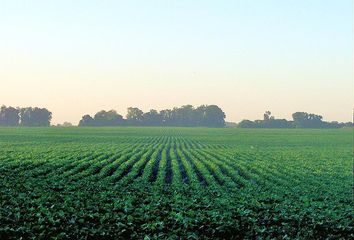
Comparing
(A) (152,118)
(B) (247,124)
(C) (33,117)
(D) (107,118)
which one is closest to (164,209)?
(B) (247,124)

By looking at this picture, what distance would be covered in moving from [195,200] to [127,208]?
3422mm

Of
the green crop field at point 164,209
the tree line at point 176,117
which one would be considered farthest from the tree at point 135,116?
the green crop field at point 164,209

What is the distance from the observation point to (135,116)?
567ft

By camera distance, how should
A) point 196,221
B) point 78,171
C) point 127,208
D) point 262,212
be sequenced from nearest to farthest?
point 196,221
point 127,208
point 262,212
point 78,171

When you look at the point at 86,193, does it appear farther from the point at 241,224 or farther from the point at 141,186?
the point at 241,224

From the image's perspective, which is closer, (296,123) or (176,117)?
(296,123)

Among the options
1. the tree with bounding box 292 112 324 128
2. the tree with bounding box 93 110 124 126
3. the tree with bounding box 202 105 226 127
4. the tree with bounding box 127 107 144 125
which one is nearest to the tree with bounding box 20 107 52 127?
the tree with bounding box 93 110 124 126

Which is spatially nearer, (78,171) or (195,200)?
(195,200)

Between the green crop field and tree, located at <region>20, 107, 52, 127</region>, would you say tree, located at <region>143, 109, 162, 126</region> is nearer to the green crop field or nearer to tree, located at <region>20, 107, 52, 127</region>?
tree, located at <region>20, 107, 52, 127</region>

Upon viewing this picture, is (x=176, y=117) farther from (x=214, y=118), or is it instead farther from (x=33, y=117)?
(x=33, y=117)

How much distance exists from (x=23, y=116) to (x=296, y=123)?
99686 millimetres

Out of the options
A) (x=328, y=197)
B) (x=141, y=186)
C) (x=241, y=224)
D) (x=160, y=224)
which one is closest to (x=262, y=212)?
(x=241, y=224)

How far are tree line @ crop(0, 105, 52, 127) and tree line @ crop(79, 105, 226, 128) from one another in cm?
2098

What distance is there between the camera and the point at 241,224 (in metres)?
12.5
